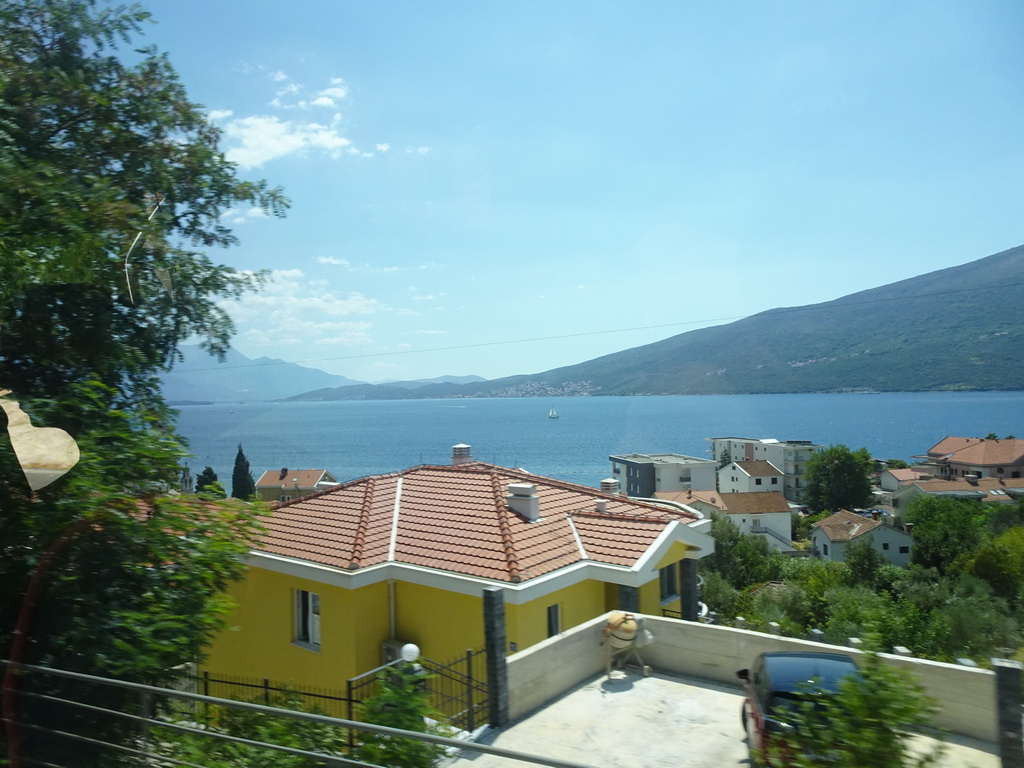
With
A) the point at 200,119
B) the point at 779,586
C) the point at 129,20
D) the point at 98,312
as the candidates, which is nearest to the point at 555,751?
the point at 98,312

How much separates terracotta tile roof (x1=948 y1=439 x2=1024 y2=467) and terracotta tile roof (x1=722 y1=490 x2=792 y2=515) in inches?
1980

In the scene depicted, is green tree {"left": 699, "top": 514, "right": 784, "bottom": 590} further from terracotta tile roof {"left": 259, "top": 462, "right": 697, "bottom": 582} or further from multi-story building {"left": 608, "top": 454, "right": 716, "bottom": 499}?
terracotta tile roof {"left": 259, "top": 462, "right": 697, "bottom": 582}

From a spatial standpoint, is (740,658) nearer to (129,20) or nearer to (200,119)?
(200,119)

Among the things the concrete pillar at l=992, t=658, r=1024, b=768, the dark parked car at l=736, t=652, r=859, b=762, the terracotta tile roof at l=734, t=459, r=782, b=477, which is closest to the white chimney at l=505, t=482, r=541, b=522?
the dark parked car at l=736, t=652, r=859, b=762

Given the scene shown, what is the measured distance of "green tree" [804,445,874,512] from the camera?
91.4 metres

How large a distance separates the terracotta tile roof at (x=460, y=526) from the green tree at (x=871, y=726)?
611 cm

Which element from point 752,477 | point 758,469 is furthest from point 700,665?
point 758,469

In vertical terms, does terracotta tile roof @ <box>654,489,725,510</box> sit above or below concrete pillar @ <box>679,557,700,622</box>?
below

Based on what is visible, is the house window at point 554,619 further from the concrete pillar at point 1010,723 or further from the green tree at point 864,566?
the green tree at point 864,566

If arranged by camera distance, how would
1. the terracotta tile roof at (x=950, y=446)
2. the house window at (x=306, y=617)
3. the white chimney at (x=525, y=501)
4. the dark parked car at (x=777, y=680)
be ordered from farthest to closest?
1. the terracotta tile roof at (x=950, y=446)
2. the white chimney at (x=525, y=501)
3. the house window at (x=306, y=617)
4. the dark parked car at (x=777, y=680)

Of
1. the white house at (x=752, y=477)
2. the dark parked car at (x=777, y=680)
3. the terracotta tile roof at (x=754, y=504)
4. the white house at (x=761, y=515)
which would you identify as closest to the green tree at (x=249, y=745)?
the dark parked car at (x=777, y=680)

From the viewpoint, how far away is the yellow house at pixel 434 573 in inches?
399

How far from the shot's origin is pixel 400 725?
16.0ft

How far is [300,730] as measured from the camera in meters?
5.24
